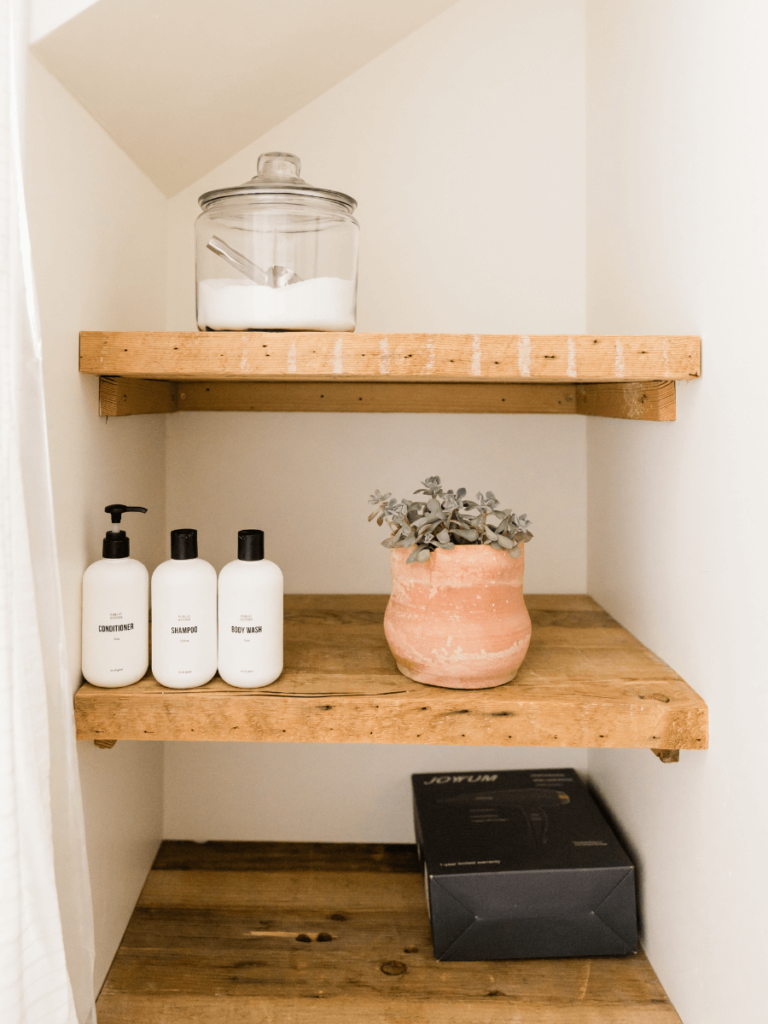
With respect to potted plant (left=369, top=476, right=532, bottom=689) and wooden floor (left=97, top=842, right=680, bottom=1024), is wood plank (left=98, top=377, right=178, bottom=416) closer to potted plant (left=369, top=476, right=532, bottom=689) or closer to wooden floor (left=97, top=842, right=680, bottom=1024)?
potted plant (left=369, top=476, right=532, bottom=689)

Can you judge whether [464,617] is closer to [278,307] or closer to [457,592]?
[457,592]

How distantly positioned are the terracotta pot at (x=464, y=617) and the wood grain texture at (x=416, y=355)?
0.21 m

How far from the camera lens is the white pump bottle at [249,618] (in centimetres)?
92

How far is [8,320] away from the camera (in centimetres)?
65

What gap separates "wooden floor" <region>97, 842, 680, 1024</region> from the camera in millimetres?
1021

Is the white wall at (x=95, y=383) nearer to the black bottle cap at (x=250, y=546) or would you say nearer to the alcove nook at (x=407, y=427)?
the alcove nook at (x=407, y=427)

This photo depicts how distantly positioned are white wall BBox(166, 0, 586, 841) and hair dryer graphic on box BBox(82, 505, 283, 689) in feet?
1.43

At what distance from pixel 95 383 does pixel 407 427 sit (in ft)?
1.79

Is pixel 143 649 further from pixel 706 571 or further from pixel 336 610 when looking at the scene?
pixel 706 571

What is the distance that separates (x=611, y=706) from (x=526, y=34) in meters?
1.09

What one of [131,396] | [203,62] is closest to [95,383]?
[131,396]

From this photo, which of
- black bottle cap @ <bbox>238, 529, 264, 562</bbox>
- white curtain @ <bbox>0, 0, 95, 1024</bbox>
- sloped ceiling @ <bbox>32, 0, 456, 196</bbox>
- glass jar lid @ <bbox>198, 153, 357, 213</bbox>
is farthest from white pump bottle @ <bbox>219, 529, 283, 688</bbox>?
sloped ceiling @ <bbox>32, 0, 456, 196</bbox>

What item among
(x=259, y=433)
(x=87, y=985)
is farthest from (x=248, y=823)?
(x=259, y=433)

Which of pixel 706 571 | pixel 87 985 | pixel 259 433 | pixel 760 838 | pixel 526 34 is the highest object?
pixel 526 34
